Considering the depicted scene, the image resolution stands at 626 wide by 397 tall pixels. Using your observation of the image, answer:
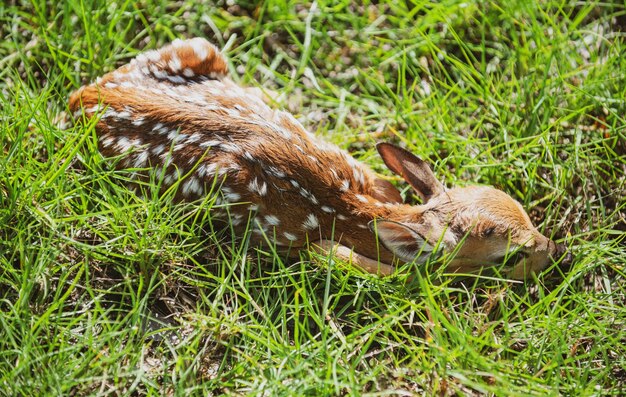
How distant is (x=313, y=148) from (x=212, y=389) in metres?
1.28

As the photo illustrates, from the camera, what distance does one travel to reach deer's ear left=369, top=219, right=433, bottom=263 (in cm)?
366

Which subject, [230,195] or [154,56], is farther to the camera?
[154,56]

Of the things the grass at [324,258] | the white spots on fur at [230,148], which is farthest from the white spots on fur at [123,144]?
the white spots on fur at [230,148]

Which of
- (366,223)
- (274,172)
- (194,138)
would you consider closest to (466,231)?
(366,223)

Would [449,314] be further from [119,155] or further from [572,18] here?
[572,18]

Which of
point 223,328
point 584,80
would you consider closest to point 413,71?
point 584,80

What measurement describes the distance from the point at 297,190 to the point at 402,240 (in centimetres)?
57

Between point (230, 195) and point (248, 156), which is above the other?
point (248, 156)

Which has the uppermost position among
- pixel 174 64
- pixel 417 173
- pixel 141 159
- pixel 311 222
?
pixel 174 64

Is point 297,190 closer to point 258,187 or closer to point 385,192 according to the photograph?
point 258,187

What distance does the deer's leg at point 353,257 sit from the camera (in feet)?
12.5

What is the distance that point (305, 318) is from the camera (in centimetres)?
355

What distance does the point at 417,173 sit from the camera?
A: 12.9ft

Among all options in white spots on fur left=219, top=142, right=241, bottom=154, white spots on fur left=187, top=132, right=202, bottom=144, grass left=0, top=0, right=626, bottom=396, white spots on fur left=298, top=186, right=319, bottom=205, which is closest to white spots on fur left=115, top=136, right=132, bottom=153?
grass left=0, top=0, right=626, bottom=396
